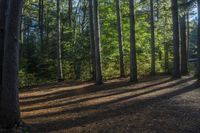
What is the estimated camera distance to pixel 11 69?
7668 millimetres

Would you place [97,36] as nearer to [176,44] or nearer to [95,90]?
[95,90]

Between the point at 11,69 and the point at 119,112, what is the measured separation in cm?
365

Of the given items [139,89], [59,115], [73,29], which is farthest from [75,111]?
[73,29]

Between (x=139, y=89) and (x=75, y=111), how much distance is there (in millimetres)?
4952

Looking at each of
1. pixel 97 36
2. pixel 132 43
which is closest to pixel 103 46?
pixel 132 43

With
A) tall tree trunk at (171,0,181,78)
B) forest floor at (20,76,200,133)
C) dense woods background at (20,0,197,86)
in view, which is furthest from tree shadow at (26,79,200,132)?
dense woods background at (20,0,197,86)

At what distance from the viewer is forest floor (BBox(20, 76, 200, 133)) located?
823cm

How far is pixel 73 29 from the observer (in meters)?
26.2

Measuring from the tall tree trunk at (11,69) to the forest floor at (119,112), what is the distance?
26.7 inches

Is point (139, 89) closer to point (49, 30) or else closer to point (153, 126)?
point (153, 126)

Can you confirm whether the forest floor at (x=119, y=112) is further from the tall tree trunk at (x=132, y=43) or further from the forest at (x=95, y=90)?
the tall tree trunk at (x=132, y=43)

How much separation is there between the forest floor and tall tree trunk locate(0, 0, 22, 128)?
2.23ft

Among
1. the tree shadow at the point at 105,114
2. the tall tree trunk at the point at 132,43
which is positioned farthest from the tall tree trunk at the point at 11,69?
the tall tree trunk at the point at 132,43

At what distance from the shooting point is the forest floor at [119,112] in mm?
8234
